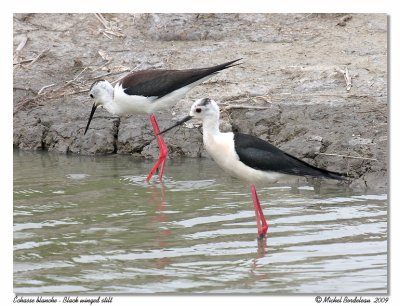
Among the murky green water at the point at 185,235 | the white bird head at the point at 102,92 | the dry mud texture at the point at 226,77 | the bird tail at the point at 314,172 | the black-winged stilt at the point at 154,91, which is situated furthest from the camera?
the white bird head at the point at 102,92

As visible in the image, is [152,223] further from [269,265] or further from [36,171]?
[36,171]

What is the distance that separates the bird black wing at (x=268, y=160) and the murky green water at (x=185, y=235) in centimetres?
42

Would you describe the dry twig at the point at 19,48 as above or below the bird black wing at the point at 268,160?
above

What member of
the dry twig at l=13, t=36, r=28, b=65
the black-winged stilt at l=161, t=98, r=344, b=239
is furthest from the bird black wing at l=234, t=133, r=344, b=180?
the dry twig at l=13, t=36, r=28, b=65

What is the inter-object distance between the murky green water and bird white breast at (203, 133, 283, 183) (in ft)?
1.34

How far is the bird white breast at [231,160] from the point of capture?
643 centimetres

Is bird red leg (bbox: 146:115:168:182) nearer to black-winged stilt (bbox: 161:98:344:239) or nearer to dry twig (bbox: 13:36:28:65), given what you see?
dry twig (bbox: 13:36:28:65)

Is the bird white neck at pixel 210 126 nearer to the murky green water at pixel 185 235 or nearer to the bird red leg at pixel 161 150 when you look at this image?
the murky green water at pixel 185 235

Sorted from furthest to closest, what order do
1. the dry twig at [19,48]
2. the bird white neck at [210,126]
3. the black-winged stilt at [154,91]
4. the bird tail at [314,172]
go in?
the dry twig at [19,48] → the black-winged stilt at [154,91] → the bird white neck at [210,126] → the bird tail at [314,172]

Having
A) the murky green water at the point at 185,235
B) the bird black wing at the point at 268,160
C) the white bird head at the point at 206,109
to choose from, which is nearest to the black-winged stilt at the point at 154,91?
the murky green water at the point at 185,235

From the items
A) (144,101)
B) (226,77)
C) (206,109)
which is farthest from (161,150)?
(206,109)

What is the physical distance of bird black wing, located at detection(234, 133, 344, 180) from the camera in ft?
21.0

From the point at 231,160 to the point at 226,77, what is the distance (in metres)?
3.22
